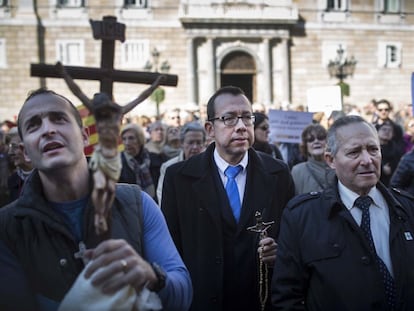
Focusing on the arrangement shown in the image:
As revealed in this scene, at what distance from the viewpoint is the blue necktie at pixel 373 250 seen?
2.46 meters

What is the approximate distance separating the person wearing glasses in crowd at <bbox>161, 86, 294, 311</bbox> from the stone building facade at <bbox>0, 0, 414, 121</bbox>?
1904 cm

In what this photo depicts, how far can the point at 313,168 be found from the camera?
507cm

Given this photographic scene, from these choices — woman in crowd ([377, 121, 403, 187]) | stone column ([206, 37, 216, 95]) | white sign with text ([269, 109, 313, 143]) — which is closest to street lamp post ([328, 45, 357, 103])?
stone column ([206, 37, 216, 95])

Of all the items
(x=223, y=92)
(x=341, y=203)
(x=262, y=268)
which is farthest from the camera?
(x=223, y=92)

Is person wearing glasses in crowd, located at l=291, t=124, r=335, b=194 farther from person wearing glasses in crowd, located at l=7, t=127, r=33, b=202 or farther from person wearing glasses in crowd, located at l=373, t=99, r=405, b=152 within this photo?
person wearing glasses in crowd, located at l=7, t=127, r=33, b=202

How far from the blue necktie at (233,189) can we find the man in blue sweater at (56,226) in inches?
49.7

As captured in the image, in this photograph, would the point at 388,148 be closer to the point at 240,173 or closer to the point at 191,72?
the point at 240,173

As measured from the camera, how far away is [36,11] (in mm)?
22719

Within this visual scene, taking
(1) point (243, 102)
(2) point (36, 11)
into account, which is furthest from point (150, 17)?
(1) point (243, 102)

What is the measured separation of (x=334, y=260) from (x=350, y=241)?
0.13 metres

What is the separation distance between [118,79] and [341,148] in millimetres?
1463

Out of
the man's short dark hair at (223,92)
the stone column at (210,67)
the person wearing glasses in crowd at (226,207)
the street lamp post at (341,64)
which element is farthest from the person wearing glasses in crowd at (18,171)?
the street lamp post at (341,64)

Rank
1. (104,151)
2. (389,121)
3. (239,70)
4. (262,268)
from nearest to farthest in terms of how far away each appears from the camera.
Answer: (104,151) → (262,268) → (389,121) → (239,70)

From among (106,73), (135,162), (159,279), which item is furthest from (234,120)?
(135,162)
